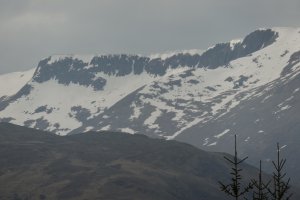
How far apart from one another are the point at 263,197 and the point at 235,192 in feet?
10.2

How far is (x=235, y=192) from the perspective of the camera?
5850 cm

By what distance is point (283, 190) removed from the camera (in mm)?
59062

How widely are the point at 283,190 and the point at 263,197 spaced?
79.6 inches

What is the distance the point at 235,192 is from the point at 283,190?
3.58m

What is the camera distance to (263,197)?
198 feet
